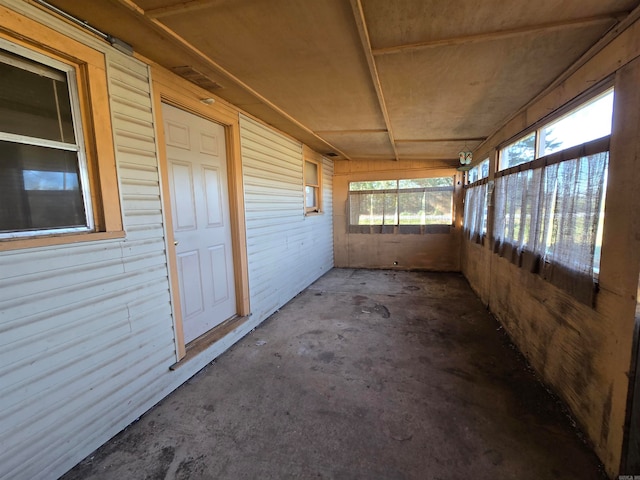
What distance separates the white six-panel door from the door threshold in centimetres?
6

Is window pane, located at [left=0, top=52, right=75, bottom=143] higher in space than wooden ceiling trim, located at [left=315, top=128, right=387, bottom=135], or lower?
lower

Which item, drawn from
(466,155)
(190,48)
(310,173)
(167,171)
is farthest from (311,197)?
(190,48)

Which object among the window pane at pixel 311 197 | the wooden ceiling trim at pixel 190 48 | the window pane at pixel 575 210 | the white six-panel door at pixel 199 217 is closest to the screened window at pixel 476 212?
the window pane at pixel 575 210

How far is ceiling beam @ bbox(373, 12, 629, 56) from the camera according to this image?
146 centimetres

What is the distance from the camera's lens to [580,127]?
75.0 inches

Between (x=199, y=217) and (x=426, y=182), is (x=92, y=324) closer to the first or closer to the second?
(x=199, y=217)

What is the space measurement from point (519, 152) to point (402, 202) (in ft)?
9.98

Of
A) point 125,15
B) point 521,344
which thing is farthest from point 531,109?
point 125,15

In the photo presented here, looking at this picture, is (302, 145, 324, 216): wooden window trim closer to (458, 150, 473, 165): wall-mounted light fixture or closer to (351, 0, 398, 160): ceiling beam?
(351, 0, 398, 160): ceiling beam

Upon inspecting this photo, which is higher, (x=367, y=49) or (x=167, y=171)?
(x=367, y=49)

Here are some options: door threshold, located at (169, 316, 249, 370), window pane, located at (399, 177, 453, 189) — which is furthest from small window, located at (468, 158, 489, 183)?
door threshold, located at (169, 316, 249, 370)

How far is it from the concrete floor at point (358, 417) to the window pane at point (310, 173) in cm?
292

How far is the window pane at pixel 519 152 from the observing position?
8.60 ft

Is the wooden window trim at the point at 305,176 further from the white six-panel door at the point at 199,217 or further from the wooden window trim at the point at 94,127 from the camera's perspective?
the wooden window trim at the point at 94,127
